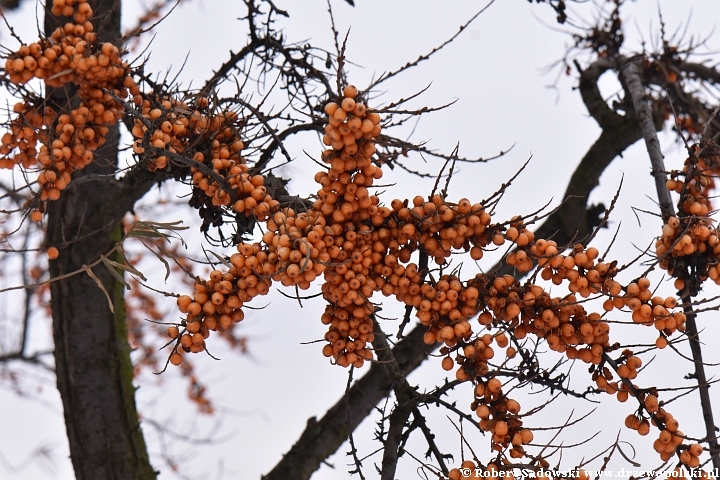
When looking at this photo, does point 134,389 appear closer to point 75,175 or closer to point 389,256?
point 75,175

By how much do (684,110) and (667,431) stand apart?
4.71ft

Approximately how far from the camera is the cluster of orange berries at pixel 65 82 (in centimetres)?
116

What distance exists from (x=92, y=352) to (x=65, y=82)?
985mm

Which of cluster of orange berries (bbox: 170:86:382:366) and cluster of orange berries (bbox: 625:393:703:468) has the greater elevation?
cluster of orange berries (bbox: 170:86:382:366)

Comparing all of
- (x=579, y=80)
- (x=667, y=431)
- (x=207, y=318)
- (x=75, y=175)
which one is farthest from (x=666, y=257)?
(x=75, y=175)

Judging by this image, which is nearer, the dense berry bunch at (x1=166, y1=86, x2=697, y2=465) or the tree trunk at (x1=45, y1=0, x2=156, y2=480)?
the dense berry bunch at (x1=166, y1=86, x2=697, y2=465)

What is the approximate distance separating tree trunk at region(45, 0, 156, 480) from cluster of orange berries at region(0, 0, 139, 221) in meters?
0.66

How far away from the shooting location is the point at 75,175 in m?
2.01

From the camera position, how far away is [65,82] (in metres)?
1.21

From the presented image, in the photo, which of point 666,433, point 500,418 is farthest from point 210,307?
point 666,433

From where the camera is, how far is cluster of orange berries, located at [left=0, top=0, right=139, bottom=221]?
1157 millimetres

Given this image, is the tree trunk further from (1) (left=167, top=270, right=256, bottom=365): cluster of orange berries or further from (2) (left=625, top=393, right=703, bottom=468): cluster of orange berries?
(2) (left=625, top=393, right=703, bottom=468): cluster of orange berries

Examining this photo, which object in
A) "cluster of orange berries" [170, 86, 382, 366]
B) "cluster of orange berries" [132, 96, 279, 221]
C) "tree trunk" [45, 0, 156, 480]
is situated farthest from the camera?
"tree trunk" [45, 0, 156, 480]

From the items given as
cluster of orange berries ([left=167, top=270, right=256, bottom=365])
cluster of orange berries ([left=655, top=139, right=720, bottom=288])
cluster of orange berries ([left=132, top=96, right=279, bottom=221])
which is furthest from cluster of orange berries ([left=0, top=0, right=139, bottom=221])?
cluster of orange berries ([left=655, top=139, right=720, bottom=288])
